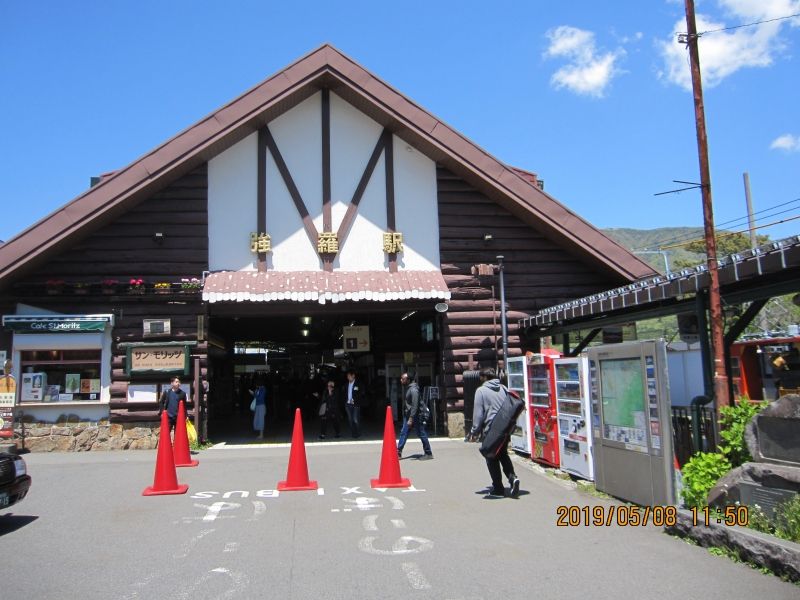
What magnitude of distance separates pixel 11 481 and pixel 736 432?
8.08 m

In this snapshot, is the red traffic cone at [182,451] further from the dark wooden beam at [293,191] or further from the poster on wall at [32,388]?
the dark wooden beam at [293,191]

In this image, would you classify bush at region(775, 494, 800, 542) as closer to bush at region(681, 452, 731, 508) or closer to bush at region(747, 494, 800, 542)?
bush at region(747, 494, 800, 542)

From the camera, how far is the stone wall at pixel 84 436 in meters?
14.6

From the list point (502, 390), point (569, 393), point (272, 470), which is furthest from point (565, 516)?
point (272, 470)

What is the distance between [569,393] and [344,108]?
9.28 m

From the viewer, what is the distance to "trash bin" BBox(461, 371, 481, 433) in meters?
15.3

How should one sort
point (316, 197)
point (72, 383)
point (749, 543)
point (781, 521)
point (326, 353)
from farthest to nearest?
point (326, 353), point (316, 197), point (72, 383), point (781, 521), point (749, 543)

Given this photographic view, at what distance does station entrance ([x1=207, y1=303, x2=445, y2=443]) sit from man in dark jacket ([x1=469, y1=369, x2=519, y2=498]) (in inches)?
276

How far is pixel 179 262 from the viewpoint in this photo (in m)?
15.3

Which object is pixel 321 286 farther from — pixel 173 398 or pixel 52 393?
pixel 52 393

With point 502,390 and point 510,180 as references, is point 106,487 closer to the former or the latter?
point 502,390

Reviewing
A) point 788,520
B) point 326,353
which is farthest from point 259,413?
point 326,353

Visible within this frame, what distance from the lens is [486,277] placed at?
16297 mm

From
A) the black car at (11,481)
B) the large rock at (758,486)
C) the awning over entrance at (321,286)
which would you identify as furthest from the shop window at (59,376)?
the large rock at (758,486)
